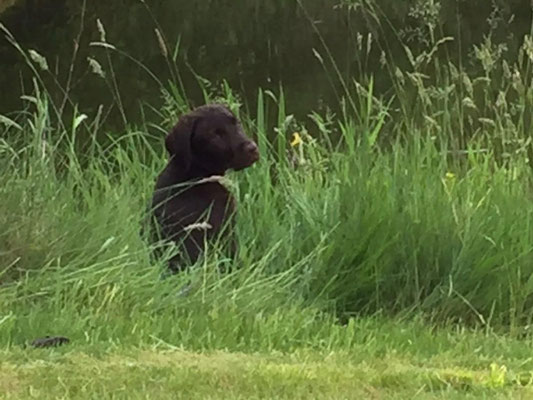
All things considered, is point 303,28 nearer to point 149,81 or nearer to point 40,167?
point 149,81

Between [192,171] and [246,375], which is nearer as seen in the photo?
[246,375]

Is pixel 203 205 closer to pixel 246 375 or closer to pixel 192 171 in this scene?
pixel 192 171

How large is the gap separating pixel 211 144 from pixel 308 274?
110 centimetres

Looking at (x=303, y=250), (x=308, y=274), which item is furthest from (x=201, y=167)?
(x=308, y=274)

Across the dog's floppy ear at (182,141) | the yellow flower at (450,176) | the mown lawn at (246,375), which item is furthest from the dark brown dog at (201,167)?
the mown lawn at (246,375)

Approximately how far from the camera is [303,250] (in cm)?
651

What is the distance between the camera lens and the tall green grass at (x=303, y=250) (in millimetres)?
5250

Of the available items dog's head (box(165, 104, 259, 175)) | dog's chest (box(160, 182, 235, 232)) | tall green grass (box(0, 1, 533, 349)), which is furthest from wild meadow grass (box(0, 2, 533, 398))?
dog's head (box(165, 104, 259, 175))

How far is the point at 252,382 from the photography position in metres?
4.12

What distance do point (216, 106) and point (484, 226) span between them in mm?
1658

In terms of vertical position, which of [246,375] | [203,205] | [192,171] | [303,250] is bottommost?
[303,250]

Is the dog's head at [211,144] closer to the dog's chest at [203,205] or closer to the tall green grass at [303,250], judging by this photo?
the dog's chest at [203,205]

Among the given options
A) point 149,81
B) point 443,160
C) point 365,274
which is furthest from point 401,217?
point 149,81

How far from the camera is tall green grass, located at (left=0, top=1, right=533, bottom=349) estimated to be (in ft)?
17.2
